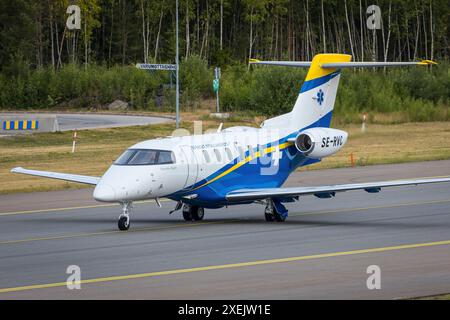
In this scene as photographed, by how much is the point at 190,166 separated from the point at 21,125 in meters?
31.9

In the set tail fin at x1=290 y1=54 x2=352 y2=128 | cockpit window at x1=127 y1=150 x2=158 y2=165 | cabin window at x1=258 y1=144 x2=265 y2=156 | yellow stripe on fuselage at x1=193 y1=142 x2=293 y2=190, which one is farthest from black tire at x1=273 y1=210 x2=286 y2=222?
cockpit window at x1=127 y1=150 x2=158 y2=165

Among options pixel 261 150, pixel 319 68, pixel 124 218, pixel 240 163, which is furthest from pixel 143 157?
pixel 319 68

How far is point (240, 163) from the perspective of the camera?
27.5m

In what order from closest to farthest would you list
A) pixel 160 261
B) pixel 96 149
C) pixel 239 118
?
pixel 160 261, pixel 96 149, pixel 239 118

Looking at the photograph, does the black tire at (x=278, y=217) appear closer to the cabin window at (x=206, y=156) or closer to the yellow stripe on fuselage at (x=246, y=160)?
the yellow stripe on fuselage at (x=246, y=160)

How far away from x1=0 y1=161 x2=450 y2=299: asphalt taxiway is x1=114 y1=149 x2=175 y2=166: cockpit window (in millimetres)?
1692

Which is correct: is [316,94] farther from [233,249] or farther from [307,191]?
[233,249]

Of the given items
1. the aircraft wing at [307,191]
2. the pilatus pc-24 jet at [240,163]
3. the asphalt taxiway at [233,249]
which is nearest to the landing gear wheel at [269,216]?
the pilatus pc-24 jet at [240,163]

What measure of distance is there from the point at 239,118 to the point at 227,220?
38.5 meters

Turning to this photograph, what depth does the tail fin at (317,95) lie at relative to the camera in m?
29.3

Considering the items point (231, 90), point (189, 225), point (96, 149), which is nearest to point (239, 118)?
point (231, 90)
